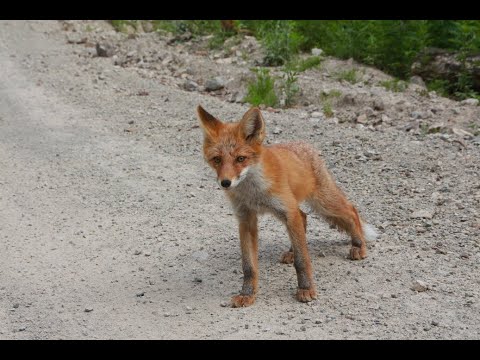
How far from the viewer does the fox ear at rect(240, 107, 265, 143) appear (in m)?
6.25

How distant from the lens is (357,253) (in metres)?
7.29

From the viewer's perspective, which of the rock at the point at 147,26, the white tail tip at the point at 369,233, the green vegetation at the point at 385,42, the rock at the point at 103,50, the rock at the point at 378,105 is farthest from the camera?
the rock at the point at 147,26

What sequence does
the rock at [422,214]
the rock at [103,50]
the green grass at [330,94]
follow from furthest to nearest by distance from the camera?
the rock at [103,50] < the green grass at [330,94] < the rock at [422,214]

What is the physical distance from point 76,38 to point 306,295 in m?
11.2

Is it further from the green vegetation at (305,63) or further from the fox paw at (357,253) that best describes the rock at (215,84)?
the fox paw at (357,253)

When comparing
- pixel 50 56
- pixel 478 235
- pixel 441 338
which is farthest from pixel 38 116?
pixel 441 338

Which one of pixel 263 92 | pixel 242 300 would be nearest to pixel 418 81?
pixel 263 92

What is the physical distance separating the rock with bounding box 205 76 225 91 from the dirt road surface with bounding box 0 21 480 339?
1.42 ft

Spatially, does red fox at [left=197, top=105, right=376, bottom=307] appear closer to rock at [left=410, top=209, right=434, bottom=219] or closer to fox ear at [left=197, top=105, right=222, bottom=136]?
fox ear at [left=197, top=105, right=222, bottom=136]

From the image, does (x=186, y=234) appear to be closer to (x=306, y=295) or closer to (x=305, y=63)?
(x=306, y=295)

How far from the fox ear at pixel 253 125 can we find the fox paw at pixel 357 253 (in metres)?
1.76

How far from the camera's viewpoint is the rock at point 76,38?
1565 centimetres

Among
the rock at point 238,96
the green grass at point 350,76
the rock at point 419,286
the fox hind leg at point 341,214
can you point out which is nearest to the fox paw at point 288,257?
the fox hind leg at point 341,214

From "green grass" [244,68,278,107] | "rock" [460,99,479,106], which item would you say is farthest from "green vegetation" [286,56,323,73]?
"rock" [460,99,479,106]
